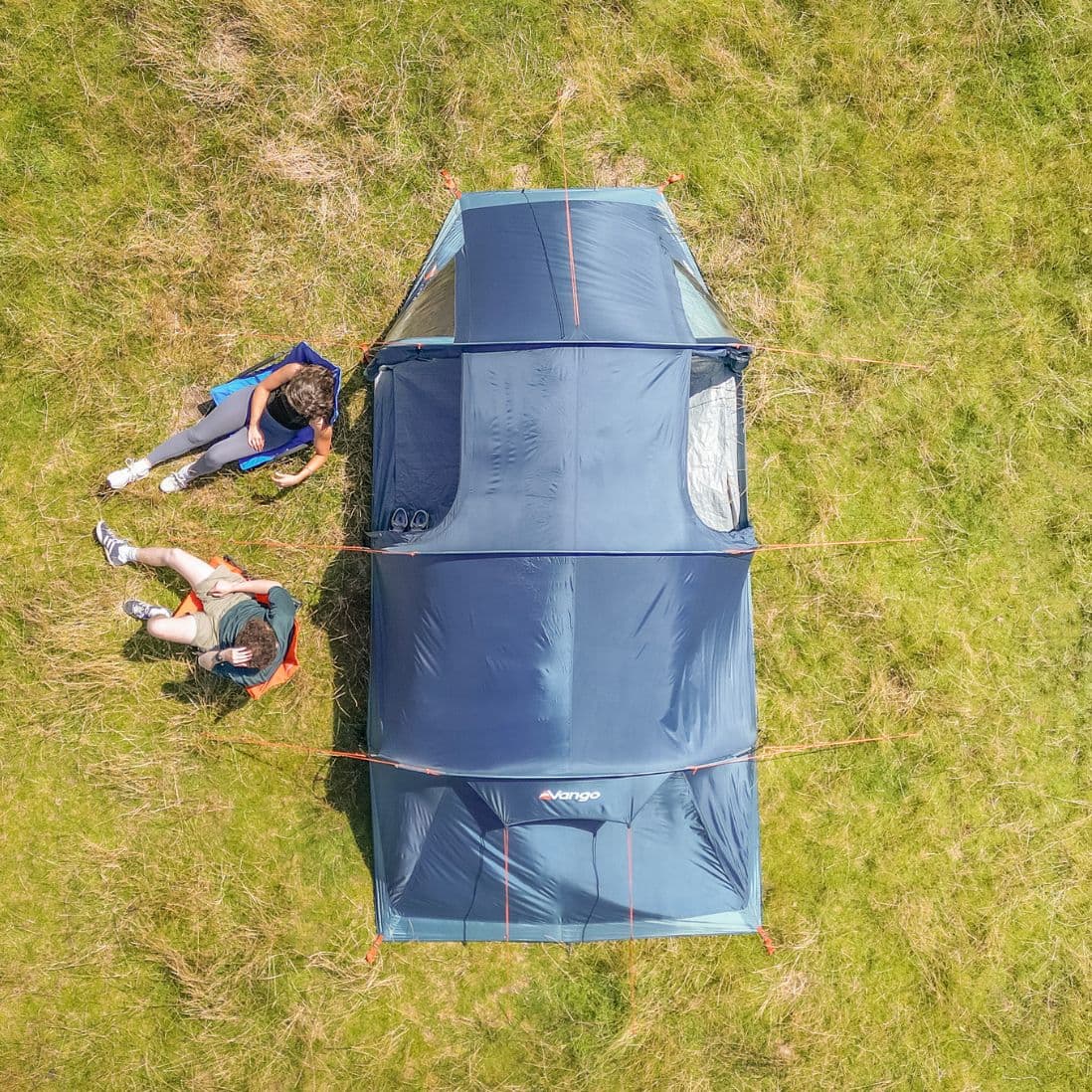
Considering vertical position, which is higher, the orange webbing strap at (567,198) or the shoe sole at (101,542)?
the orange webbing strap at (567,198)

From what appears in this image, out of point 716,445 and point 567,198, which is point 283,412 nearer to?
point 567,198

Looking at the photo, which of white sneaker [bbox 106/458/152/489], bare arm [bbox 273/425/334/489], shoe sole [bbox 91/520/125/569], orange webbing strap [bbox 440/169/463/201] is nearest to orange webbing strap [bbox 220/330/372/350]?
bare arm [bbox 273/425/334/489]

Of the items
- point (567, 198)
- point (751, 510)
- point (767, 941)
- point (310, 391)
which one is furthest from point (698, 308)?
point (767, 941)

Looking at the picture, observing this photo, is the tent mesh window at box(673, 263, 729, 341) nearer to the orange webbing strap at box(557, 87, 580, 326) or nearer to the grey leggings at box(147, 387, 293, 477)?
the orange webbing strap at box(557, 87, 580, 326)

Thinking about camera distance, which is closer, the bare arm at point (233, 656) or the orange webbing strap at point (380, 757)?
the bare arm at point (233, 656)

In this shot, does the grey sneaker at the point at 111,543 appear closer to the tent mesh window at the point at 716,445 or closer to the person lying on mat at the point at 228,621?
the person lying on mat at the point at 228,621

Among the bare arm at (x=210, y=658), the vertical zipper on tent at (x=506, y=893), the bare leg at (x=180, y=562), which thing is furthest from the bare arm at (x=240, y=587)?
the vertical zipper on tent at (x=506, y=893)
